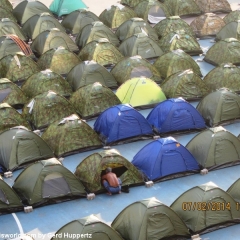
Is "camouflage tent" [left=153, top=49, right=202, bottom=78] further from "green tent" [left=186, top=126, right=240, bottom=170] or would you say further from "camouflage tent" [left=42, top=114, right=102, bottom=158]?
"green tent" [left=186, top=126, right=240, bottom=170]

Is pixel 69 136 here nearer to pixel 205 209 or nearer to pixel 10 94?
pixel 10 94

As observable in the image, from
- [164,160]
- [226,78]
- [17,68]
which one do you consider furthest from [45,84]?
[164,160]

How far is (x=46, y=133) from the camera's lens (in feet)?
94.0

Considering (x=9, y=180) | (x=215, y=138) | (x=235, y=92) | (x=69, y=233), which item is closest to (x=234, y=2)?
(x=235, y=92)

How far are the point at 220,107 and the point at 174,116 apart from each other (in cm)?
210

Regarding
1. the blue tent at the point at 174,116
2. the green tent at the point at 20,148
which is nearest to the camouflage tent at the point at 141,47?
the blue tent at the point at 174,116

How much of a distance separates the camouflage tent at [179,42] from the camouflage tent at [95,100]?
279 inches

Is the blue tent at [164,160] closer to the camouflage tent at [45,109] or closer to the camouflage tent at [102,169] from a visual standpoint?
the camouflage tent at [102,169]

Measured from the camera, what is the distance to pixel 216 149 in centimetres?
2727

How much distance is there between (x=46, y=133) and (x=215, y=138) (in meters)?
6.31

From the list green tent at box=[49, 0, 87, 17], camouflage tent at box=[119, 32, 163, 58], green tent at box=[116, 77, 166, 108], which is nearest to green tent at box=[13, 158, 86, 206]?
green tent at box=[116, 77, 166, 108]

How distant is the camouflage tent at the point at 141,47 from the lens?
36.8m

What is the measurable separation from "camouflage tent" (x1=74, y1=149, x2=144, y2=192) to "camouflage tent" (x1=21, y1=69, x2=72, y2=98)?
7.04 metres

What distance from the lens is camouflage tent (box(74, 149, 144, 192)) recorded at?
84.3ft
